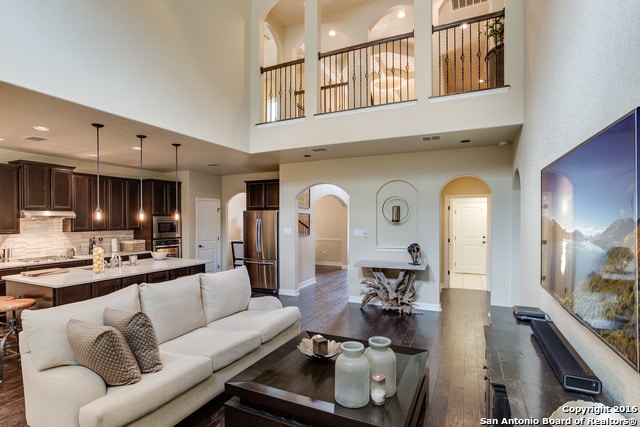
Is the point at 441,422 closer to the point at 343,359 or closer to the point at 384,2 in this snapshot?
the point at 343,359

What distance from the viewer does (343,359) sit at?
1763mm

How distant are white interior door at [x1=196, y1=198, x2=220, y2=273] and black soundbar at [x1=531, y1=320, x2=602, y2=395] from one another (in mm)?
6708

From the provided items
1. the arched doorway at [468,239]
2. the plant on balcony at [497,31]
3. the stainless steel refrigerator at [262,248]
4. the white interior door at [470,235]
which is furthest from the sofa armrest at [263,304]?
the white interior door at [470,235]

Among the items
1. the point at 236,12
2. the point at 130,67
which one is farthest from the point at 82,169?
the point at 236,12

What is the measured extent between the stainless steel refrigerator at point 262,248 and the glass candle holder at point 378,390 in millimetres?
5106

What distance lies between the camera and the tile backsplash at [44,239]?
208 inches

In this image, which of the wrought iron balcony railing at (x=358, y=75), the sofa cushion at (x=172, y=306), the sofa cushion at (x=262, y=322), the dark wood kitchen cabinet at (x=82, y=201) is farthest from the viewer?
the dark wood kitchen cabinet at (x=82, y=201)

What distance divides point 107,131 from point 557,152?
486 cm

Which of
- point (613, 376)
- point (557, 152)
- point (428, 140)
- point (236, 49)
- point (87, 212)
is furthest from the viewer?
point (87, 212)

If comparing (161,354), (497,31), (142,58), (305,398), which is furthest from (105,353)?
(497,31)

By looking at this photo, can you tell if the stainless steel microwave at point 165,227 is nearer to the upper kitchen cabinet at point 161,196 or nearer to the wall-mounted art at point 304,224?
the upper kitchen cabinet at point 161,196

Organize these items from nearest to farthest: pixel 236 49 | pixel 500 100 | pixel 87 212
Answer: pixel 500 100 < pixel 236 49 < pixel 87 212

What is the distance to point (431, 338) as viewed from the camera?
13.5 feet

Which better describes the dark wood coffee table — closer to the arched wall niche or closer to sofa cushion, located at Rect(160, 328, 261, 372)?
sofa cushion, located at Rect(160, 328, 261, 372)
